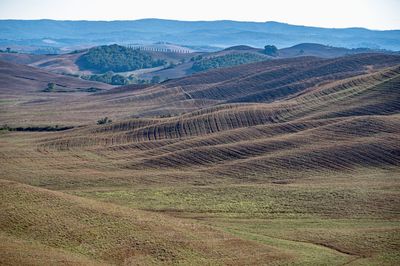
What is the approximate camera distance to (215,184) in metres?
66.4

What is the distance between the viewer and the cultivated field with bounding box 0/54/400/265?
4197 cm

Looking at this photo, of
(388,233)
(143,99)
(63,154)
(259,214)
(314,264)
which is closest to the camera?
(314,264)

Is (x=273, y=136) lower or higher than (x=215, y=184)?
higher

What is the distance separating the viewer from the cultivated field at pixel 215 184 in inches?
1652

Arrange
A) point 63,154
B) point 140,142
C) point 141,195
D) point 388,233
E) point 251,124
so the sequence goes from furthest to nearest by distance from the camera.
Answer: point 251,124 < point 140,142 < point 63,154 < point 141,195 < point 388,233

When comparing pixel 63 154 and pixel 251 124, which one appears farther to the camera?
pixel 251 124

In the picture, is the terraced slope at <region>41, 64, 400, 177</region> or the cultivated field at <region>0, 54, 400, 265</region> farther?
the terraced slope at <region>41, 64, 400, 177</region>

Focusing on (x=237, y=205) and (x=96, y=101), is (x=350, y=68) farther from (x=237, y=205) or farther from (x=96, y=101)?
(x=237, y=205)

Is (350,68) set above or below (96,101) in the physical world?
above

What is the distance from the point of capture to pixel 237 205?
56500mm

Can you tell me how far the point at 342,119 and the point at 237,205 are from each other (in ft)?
141

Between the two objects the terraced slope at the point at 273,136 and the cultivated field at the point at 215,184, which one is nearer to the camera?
the cultivated field at the point at 215,184

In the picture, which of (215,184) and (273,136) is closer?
(215,184)

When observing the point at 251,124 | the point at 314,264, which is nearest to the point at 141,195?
the point at 314,264
